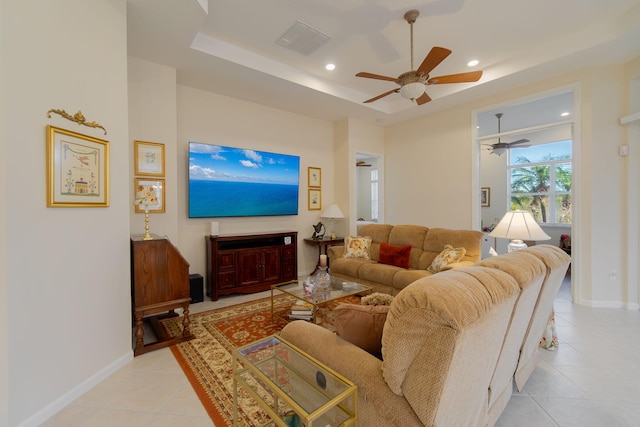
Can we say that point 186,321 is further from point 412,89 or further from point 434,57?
point 434,57

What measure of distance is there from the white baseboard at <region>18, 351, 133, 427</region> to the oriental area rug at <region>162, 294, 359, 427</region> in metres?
0.39

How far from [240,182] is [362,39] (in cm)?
254

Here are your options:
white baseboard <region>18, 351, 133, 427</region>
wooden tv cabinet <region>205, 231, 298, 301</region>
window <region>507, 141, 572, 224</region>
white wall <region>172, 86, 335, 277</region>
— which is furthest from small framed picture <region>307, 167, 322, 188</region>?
window <region>507, 141, 572, 224</region>

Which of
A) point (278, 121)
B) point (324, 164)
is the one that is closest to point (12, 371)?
point (278, 121)

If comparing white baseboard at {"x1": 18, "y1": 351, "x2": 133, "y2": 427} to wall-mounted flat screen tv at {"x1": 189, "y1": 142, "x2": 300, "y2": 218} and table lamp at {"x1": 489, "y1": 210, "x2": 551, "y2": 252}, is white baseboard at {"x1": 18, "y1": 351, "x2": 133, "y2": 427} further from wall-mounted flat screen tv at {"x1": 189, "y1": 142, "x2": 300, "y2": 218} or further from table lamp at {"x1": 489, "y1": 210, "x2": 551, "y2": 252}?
table lamp at {"x1": 489, "y1": 210, "x2": 551, "y2": 252}

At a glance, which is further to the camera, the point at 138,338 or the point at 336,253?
the point at 336,253

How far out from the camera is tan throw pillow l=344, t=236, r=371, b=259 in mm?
4242

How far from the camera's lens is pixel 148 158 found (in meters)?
3.27

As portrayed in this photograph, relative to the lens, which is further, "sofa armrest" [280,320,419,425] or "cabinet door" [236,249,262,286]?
"cabinet door" [236,249,262,286]

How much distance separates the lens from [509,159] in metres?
6.88

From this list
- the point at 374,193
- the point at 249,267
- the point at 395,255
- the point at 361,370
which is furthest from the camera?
the point at 374,193

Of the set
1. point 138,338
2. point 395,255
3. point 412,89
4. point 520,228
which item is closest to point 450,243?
point 395,255

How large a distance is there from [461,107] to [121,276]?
17.1 feet

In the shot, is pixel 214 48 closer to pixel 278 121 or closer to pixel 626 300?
pixel 278 121
